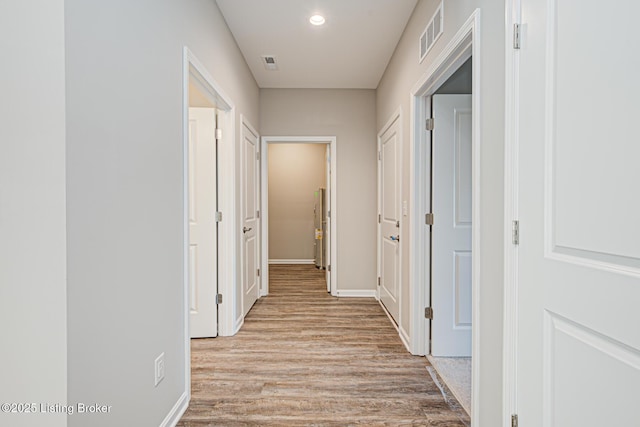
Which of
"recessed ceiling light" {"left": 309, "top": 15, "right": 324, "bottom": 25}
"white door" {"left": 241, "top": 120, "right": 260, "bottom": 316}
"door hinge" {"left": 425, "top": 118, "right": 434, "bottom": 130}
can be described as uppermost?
"recessed ceiling light" {"left": 309, "top": 15, "right": 324, "bottom": 25}

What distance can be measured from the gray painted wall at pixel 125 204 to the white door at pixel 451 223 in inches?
69.3

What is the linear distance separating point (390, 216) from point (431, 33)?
72.2 inches

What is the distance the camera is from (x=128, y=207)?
1.40m

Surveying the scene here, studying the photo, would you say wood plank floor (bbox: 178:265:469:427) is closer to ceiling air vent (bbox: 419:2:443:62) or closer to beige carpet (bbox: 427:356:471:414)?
beige carpet (bbox: 427:356:471:414)

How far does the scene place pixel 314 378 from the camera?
2.33m

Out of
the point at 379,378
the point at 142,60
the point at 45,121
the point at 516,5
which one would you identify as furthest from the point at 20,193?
the point at 379,378

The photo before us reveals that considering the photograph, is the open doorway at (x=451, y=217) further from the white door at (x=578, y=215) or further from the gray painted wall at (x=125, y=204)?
the gray painted wall at (x=125, y=204)

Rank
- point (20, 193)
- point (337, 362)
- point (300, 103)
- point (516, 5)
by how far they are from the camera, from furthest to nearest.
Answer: point (300, 103), point (337, 362), point (516, 5), point (20, 193)

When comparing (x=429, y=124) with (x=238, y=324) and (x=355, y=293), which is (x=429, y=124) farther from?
(x=355, y=293)

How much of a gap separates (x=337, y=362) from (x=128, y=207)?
1.84m

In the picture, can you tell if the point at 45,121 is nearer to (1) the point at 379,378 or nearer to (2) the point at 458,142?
(1) the point at 379,378

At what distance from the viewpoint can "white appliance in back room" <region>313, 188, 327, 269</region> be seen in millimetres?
6363

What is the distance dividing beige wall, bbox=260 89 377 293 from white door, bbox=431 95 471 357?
189cm

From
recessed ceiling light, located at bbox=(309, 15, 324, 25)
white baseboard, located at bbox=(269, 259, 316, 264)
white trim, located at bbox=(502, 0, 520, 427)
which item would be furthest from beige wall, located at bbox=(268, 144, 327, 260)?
white trim, located at bbox=(502, 0, 520, 427)
